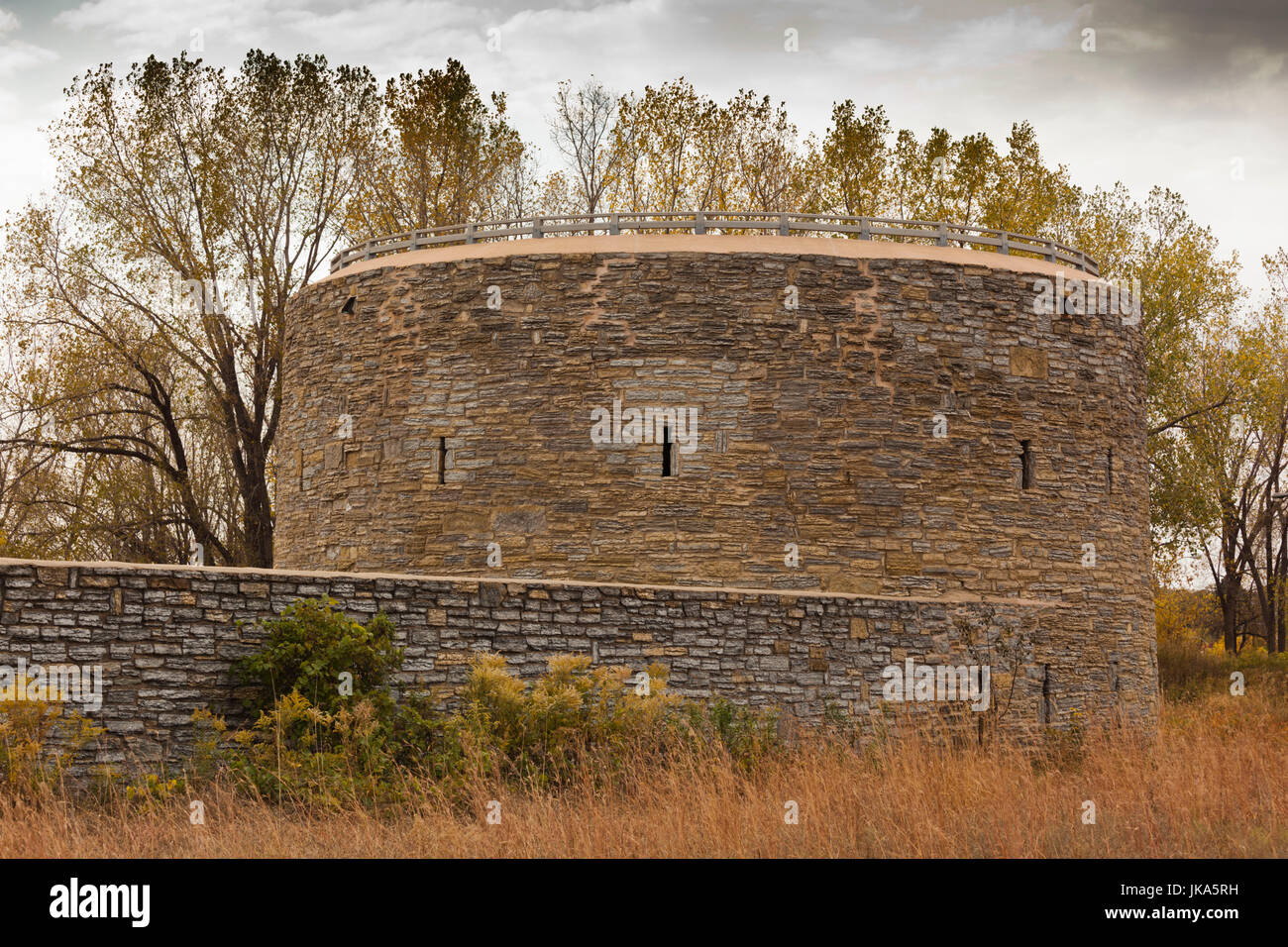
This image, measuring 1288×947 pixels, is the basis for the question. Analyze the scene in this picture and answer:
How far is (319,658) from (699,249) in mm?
10455

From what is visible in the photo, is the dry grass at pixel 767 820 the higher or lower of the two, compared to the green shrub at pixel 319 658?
lower

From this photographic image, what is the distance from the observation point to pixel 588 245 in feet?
61.6

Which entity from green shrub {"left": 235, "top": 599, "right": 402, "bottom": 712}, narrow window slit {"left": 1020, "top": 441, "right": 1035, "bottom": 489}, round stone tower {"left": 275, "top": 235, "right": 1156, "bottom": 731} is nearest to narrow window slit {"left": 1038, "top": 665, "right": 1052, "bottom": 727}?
round stone tower {"left": 275, "top": 235, "right": 1156, "bottom": 731}

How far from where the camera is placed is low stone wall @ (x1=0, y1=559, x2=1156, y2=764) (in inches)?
363

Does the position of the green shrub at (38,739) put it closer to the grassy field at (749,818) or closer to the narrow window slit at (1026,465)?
the grassy field at (749,818)

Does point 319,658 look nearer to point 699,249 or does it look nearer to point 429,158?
point 699,249

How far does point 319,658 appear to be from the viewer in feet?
32.8

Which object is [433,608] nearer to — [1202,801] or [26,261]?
[1202,801]

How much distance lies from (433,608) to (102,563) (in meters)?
2.83

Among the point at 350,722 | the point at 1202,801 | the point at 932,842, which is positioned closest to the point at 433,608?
the point at 350,722

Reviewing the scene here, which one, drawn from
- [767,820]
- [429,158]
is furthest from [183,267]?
[767,820]

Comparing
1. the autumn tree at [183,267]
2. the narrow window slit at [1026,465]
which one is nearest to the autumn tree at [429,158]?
the autumn tree at [183,267]

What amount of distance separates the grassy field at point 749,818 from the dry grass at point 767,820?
0.02 meters

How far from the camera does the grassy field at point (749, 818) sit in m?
7.63
